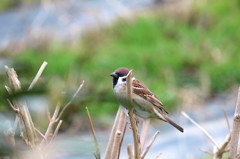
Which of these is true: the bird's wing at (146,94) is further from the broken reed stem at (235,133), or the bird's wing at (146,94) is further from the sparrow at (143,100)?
the broken reed stem at (235,133)

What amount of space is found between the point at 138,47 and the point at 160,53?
468 mm

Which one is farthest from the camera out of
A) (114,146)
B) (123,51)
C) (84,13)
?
(84,13)

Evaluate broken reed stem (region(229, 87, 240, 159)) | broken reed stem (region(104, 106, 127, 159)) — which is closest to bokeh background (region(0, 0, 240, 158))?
broken reed stem (region(104, 106, 127, 159))

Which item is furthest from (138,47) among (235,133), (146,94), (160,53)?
(235,133)

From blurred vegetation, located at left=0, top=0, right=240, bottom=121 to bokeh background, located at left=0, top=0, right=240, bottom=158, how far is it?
1cm

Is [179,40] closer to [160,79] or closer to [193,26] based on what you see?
[193,26]

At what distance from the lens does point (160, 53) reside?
7031 mm

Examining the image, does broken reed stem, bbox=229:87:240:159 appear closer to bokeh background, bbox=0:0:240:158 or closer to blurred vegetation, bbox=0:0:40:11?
bokeh background, bbox=0:0:240:158

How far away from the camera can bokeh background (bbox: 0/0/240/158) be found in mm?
6007

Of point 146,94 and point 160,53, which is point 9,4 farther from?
point 146,94

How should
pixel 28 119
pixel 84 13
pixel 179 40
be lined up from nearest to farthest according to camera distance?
pixel 28 119
pixel 179 40
pixel 84 13

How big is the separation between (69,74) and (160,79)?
3.19 feet

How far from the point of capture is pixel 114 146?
5.99 feet

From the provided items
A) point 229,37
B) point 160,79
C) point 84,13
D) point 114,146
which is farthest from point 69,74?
point 114,146
